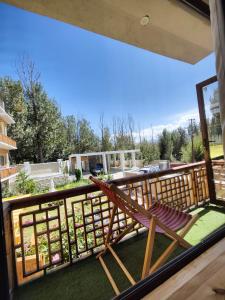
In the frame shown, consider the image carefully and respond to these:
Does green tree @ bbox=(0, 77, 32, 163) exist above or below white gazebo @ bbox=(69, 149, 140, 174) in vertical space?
above

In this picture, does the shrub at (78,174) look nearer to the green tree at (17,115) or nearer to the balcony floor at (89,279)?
the green tree at (17,115)

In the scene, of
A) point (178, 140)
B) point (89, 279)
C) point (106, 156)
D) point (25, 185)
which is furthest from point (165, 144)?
point (89, 279)

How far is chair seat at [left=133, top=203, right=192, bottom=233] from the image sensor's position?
1.42 m

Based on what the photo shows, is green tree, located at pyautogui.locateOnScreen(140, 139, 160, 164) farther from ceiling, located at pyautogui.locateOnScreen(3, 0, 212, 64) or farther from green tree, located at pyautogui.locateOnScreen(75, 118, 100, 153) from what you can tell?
ceiling, located at pyautogui.locateOnScreen(3, 0, 212, 64)

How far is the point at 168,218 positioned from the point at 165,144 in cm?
1337

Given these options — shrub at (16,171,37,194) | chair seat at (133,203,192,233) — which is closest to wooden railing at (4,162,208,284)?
chair seat at (133,203,192,233)

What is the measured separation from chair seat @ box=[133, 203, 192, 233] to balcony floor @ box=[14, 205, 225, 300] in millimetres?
356

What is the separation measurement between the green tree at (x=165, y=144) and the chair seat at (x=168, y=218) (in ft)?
42.0

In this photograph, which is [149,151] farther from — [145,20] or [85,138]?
[145,20]

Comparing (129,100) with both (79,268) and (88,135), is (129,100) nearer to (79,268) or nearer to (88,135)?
(88,135)

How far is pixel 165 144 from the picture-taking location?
47.2ft

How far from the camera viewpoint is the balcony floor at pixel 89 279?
4.24ft

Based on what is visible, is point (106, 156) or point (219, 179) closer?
point (219, 179)

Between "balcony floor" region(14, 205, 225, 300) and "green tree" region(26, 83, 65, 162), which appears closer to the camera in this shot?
"balcony floor" region(14, 205, 225, 300)
